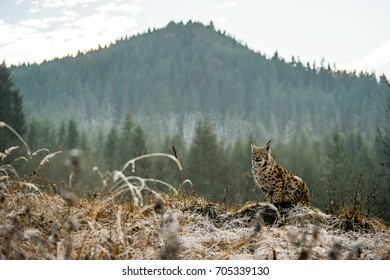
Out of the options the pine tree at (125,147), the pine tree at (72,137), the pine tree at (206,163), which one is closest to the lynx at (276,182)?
the pine tree at (206,163)

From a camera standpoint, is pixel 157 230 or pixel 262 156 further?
pixel 262 156

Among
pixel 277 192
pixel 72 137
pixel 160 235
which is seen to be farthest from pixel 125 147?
pixel 160 235

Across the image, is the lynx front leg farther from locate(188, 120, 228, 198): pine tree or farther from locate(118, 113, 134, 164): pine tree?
locate(118, 113, 134, 164): pine tree

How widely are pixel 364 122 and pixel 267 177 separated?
113923 mm

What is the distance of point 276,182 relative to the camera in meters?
7.22

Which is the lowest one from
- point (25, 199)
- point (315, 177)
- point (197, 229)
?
point (315, 177)

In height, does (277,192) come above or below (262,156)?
below

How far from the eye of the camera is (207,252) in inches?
141

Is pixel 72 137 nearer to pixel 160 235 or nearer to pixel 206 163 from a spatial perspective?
pixel 206 163

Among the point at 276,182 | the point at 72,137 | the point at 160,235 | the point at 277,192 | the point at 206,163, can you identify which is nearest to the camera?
the point at 160,235

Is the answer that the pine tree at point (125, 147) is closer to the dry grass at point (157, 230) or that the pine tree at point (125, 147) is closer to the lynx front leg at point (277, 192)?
the lynx front leg at point (277, 192)

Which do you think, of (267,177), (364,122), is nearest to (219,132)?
(364,122)

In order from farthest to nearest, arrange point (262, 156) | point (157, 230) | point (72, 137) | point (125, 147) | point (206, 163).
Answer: point (125, 147) → point (72, 137) → point (206, 163) → point (262, 156) → point (157, 230)
